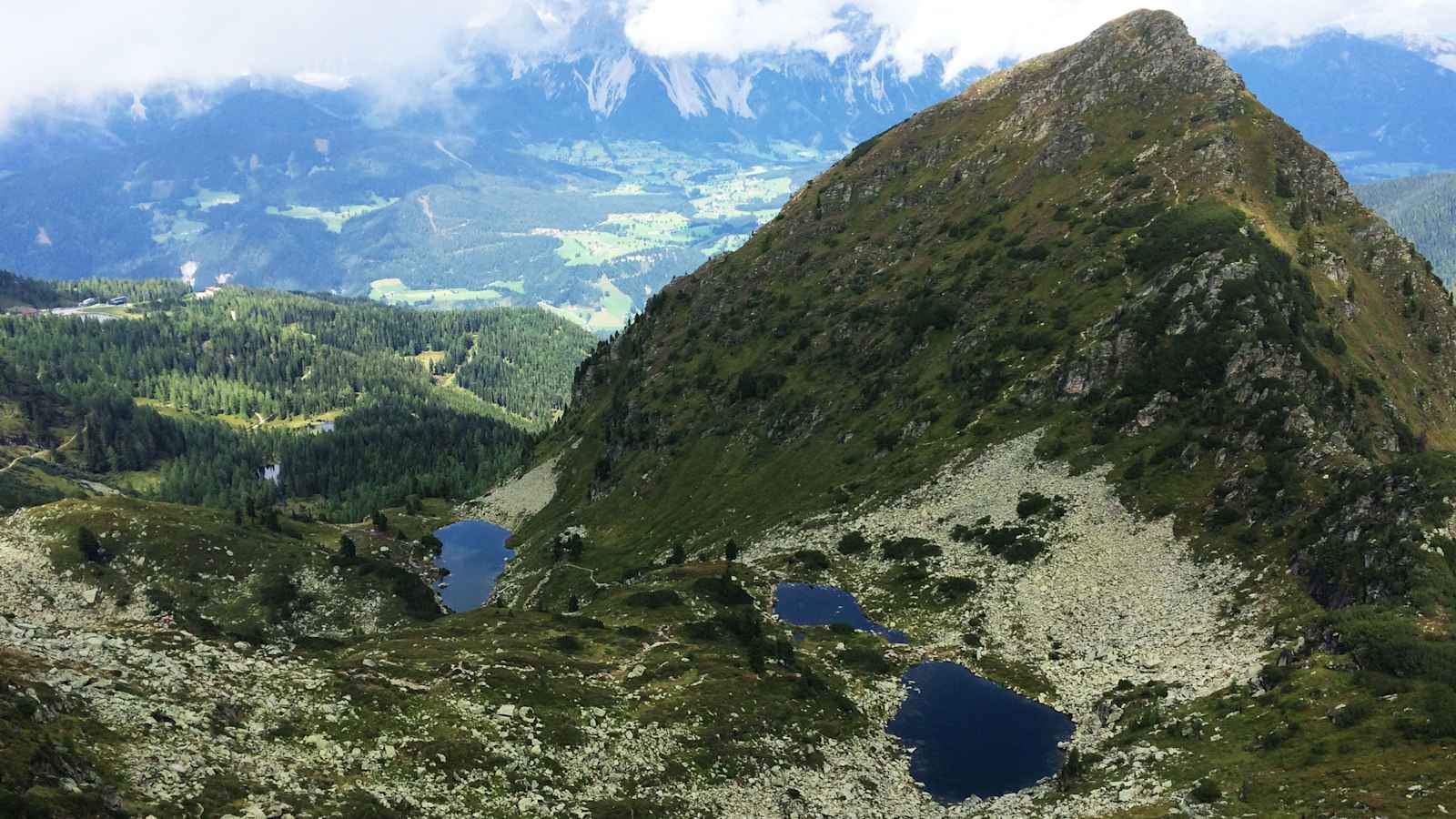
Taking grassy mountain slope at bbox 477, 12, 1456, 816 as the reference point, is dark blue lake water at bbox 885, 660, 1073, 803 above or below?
below

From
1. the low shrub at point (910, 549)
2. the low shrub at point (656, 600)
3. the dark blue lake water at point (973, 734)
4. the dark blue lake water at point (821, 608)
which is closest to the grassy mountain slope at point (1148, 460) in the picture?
the low shrub at point (910, 549)

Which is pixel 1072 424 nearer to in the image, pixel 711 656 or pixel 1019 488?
pixel 1019 488

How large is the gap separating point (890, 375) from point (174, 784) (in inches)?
5667

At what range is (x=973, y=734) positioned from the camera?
2995 inches

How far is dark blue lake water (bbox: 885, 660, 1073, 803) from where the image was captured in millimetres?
70062

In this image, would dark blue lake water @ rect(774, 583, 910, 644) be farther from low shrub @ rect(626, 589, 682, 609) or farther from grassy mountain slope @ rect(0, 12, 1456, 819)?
low shrub @ rect(626, 589, 682, 609)

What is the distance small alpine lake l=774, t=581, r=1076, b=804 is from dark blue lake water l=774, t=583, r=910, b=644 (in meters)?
11.5

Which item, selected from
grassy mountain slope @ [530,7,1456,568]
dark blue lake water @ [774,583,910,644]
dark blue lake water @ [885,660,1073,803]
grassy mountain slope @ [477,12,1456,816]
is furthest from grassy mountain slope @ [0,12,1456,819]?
dark blue lake water @ [885,660,1073,803]

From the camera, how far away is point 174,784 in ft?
Answer: 133

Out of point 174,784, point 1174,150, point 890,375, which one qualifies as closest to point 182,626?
point 174,784

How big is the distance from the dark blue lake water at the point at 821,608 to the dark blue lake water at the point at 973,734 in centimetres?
1301

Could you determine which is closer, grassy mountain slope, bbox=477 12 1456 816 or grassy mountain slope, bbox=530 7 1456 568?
grassy mountain slope, bbox=477 12 1456 816

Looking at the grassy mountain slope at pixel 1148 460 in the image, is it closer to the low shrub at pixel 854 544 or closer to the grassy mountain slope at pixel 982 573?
the low shrub at pixel 854 544

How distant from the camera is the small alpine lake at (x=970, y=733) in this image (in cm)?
→ 7006
